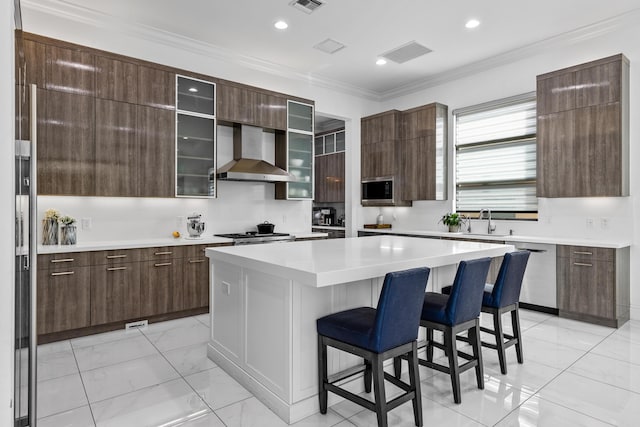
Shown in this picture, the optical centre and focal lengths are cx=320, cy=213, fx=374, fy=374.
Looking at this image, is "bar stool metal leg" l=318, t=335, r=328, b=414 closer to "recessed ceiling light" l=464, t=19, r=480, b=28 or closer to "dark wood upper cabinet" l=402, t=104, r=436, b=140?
"recessed ceiling light" l=464, t=19, r=480, b=28

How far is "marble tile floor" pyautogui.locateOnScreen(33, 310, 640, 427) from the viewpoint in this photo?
221cm

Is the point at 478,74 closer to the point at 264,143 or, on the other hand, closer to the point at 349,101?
the point at 349,101

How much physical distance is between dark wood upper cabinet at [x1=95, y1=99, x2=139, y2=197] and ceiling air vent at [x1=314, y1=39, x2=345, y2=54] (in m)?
2.43

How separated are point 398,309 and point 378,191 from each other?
455cm

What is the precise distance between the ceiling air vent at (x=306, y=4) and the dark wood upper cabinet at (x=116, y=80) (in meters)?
1.85

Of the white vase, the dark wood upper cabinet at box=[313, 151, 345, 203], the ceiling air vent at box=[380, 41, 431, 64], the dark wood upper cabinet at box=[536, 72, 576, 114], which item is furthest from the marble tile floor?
the dark wood upper cabinet at box=[313, 151, 345, 203]

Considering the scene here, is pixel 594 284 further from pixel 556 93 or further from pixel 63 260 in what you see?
pixel 63 260

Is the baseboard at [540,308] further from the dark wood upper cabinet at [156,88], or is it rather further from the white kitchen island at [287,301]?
the dark wood upper cabinet at [156,88]

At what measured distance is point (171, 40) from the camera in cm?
456

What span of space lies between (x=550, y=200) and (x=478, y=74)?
7.03 feet

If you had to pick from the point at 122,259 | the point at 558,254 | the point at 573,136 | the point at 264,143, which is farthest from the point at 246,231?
the point at 573,136

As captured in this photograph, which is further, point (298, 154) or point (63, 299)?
point (298, 154)

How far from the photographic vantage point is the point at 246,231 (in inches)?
209

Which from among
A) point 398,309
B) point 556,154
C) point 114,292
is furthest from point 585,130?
point 114,292
